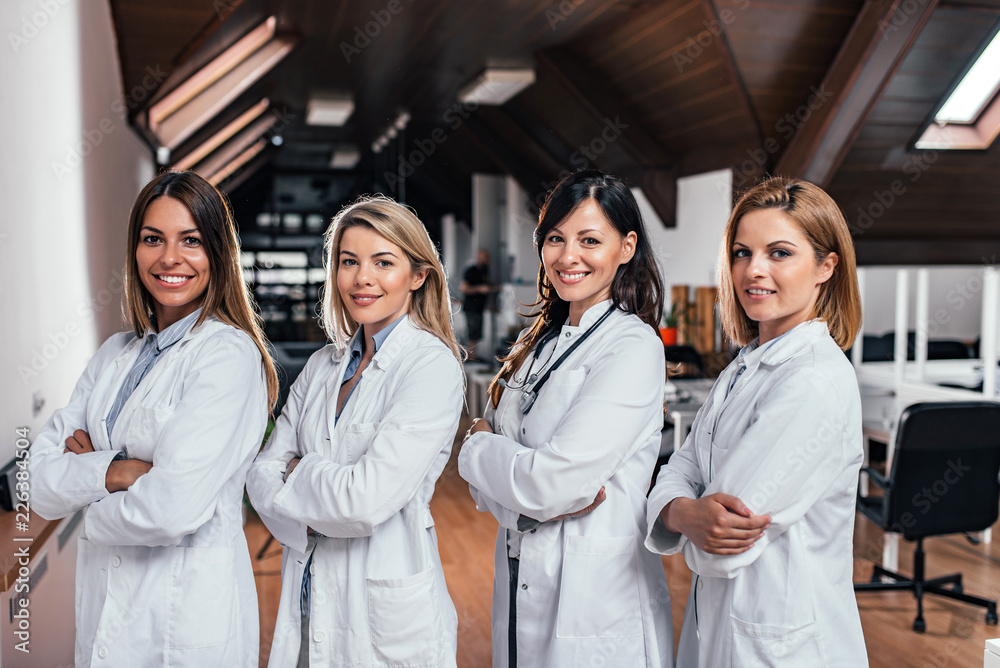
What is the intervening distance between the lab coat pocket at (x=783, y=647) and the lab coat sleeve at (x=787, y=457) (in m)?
0.12

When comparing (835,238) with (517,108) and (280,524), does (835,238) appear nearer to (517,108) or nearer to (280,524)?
(280,524)

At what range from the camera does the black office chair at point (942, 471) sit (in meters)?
3.28

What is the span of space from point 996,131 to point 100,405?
5.36m

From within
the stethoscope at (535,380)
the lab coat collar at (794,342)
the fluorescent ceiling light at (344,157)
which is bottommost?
the stethoscope at (535,380)

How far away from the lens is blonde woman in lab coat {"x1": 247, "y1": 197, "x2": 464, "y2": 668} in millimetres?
1493

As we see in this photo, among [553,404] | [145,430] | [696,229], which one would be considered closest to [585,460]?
[553,404]

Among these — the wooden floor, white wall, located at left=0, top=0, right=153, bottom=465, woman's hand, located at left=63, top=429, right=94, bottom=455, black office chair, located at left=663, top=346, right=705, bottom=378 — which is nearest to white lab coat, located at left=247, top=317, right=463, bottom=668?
woman's hand, located at left=63, top=429, right=94, bottom=455

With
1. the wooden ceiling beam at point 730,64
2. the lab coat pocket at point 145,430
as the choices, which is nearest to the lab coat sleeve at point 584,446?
the lab coat pocket at point 145,430

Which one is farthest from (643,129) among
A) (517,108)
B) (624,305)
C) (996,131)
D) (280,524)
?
(280,524)

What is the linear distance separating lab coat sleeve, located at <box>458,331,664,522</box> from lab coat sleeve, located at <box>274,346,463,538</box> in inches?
5.5

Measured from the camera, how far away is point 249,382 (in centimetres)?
158

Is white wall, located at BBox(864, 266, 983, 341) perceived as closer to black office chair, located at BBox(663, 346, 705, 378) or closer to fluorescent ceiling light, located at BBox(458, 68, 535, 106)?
black office chair, located at BBox(663, 346, 705, 378)

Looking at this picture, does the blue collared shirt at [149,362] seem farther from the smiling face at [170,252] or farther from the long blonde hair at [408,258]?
the long blonde hair at [408,258]

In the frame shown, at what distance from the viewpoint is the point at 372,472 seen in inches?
57.7
